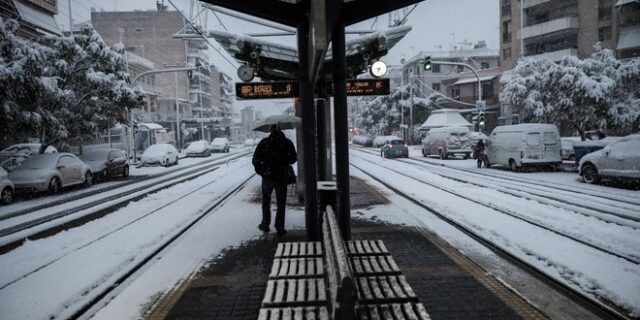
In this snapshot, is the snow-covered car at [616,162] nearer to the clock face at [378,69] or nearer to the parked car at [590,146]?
the parked car at [590,146]

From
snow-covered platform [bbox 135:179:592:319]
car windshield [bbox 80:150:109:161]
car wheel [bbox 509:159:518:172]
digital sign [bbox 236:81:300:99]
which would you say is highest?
digital sign [bbox 236:81:300:99]

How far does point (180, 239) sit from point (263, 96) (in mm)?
2849

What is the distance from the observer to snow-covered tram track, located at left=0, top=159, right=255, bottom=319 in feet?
15.7

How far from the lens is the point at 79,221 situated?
9.80m

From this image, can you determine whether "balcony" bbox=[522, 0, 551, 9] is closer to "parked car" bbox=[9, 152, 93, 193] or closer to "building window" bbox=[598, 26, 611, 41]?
"building window" bbox=[598, 26, 611, 41]

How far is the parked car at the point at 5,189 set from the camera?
13653mm

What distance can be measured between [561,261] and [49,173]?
16360 mm

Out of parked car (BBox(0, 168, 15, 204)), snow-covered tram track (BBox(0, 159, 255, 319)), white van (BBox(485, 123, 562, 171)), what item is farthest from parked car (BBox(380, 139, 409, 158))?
parked car (BBox(0, 168, 15, 204))

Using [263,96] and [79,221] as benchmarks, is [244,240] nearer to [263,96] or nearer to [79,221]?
[263,96]

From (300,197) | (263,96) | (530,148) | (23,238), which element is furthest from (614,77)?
(23,238)

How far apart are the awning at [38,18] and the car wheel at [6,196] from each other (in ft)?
53.8

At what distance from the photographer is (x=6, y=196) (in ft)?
45.3

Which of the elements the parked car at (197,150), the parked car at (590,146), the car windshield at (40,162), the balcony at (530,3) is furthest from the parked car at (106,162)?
the balcony at (530,3)

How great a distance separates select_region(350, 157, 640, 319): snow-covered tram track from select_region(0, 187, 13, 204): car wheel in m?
12.6
